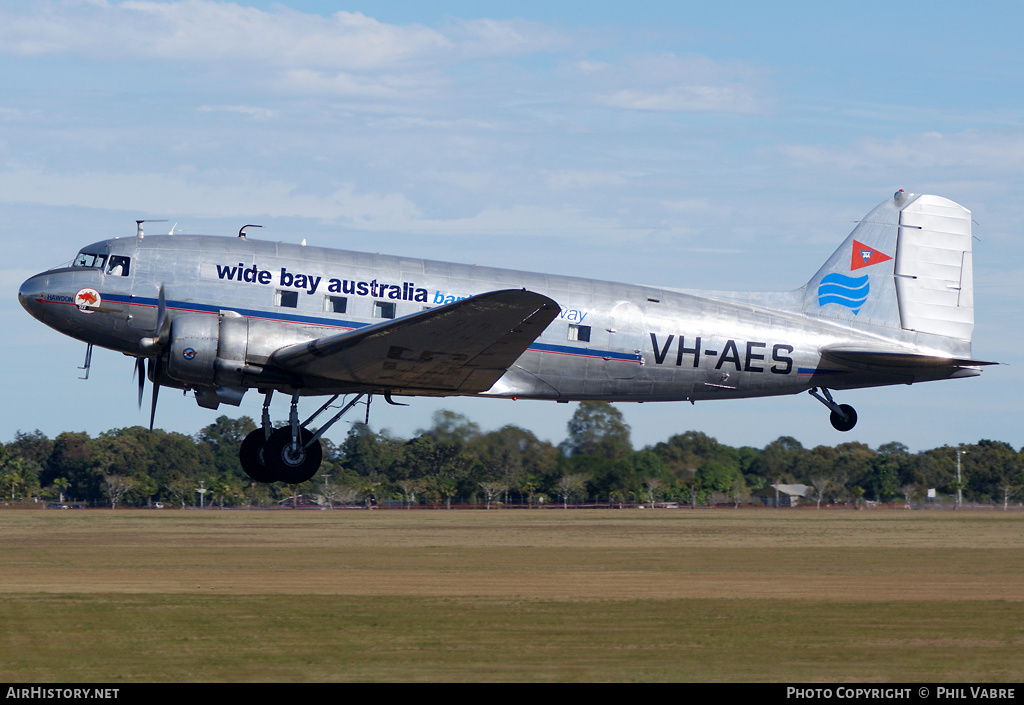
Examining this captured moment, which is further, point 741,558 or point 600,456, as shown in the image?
point 600,456

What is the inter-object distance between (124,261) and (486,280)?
6415 mm

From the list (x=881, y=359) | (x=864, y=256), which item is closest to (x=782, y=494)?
(x=864, y=256)

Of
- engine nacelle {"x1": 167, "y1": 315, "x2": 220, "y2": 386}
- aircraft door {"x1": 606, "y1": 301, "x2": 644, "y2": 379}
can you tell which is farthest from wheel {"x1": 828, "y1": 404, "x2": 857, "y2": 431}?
engine nacelle {"x1": 167, "y1": 315, "x2": 220, "y2": 386}

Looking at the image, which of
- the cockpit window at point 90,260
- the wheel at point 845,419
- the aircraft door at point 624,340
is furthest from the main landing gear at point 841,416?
the cockpit window at point 90,260

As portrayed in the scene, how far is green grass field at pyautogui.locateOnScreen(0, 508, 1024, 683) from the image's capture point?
Answer: 1263 centimetres

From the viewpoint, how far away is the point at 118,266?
19.6m

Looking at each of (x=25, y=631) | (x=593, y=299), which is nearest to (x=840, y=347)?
(x=593, y=299)

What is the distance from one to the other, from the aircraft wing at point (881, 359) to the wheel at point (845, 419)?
0.86 meters

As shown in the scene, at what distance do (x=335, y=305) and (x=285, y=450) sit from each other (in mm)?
2822

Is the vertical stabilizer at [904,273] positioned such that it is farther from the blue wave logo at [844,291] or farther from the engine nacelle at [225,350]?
the engine nacelle at [225,350]

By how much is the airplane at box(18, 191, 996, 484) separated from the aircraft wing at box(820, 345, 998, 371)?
29mm

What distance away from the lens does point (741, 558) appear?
25.9 m

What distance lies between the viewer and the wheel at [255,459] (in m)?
20.5
